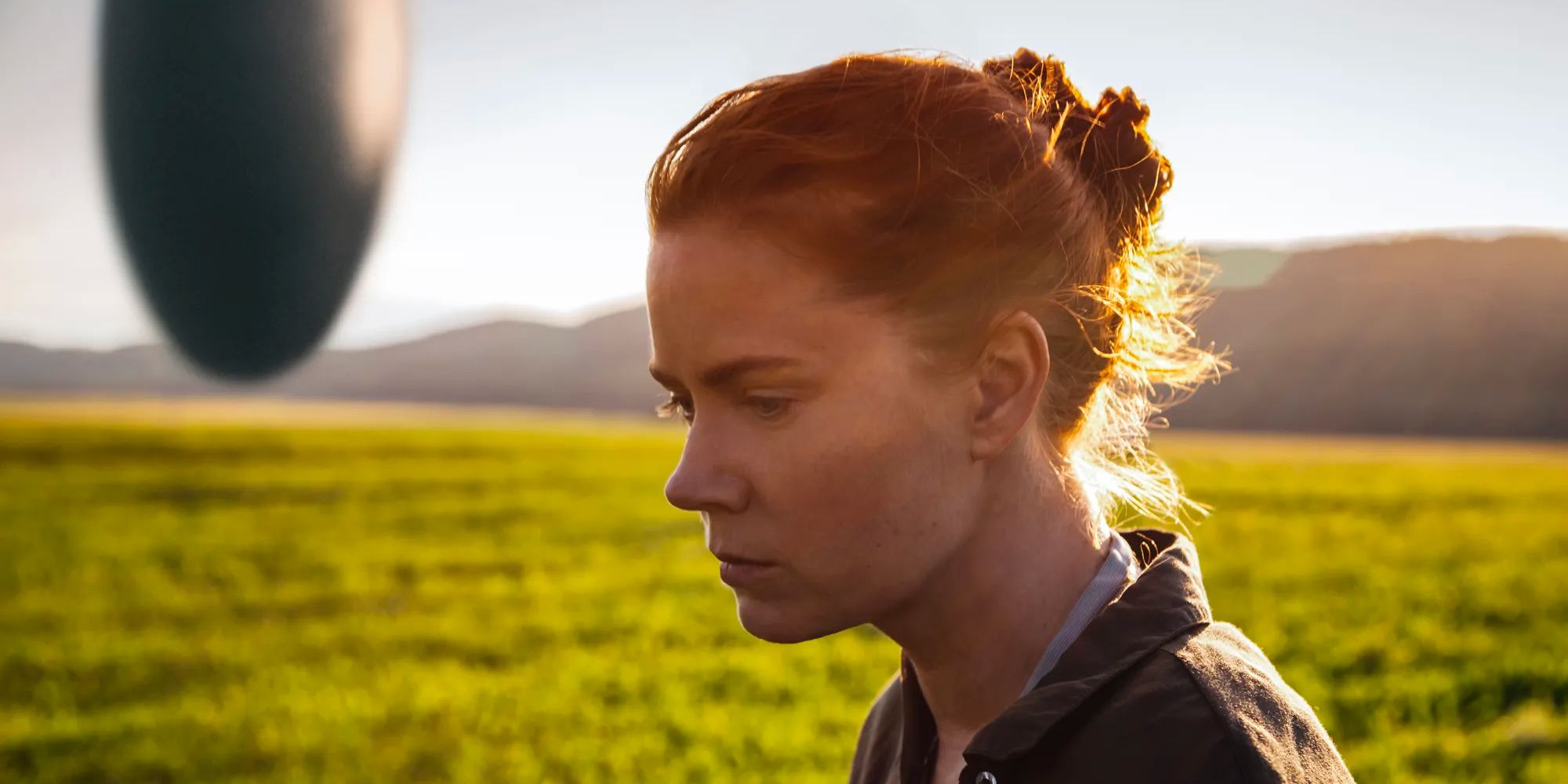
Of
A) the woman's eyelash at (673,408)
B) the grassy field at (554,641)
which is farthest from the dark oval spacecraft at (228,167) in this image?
the woman's eyelash at (673,408)

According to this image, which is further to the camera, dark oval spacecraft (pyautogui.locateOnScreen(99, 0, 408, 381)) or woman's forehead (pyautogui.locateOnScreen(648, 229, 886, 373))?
dark oval spacecraft (pyautogui.locateOnScreen(99, 0, 408, 381))

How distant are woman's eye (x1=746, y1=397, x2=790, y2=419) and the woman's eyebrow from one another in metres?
0.05

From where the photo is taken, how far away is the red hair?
159cm

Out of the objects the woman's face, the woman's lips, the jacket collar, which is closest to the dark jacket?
the jacket collar

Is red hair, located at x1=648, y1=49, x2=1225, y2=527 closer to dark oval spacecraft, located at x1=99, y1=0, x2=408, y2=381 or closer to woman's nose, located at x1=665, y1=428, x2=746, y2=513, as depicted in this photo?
woman's nose, located at x1=665, y1=428, x2=746, y2=513

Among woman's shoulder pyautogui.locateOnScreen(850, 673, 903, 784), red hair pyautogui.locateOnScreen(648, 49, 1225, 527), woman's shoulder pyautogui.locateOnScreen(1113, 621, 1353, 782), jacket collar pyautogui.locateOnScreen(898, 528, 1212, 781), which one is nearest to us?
woman's shoulder pyautogui.locateOnScreen(1113, 621, 1353, 782)

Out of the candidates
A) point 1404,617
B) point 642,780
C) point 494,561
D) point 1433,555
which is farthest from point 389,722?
point 1433,555

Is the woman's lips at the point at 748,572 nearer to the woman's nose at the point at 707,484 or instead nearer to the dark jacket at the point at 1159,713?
the woman's nose at the point at 707,484

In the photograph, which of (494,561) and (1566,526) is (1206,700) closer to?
(494,561)

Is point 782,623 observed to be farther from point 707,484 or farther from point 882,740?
point 882,740

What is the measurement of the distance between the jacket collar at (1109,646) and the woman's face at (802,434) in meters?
0.24

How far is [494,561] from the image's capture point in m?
13.3

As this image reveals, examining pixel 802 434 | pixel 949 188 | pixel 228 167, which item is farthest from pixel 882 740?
pixel 228 167

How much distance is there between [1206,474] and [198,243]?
→ 19.0 metres
